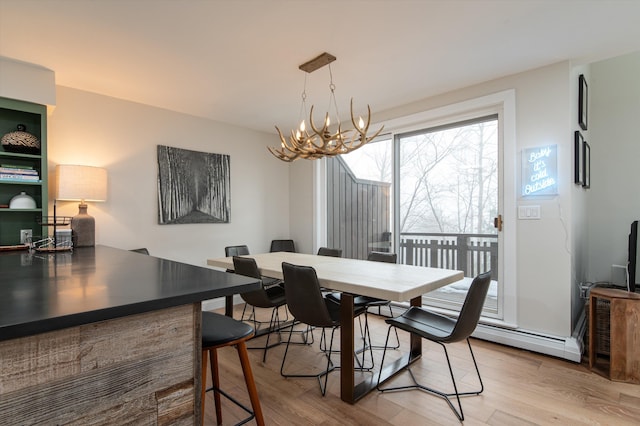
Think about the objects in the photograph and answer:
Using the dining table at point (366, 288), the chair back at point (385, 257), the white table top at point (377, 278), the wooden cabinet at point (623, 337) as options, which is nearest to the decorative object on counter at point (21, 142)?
the white table top at point (377, 278)

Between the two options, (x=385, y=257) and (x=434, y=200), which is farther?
(x=434, y=200)

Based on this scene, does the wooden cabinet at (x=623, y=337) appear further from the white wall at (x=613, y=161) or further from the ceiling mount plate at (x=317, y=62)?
the ceiling mount plate at (x=317, y=62)

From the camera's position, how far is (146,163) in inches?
146

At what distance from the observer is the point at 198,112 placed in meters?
3.99

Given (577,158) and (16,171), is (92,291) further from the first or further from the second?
(577,158)

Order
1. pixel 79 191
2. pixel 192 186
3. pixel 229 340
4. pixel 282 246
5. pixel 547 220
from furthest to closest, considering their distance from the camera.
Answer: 1. pixel 282 246
2. pixel 192 186
3. pixel 79 191
4. pixel 547 220
5. pixel 229 340

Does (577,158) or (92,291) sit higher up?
(577,158)

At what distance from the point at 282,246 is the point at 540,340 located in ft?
10.9

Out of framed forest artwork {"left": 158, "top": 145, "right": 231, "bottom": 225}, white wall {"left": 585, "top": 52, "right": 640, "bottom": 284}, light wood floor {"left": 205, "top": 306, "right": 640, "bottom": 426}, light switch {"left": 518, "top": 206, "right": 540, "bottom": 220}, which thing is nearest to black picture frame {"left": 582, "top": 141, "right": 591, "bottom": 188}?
white wall {"left": 585, "top": 52, "right": 640, "bottom": 284}

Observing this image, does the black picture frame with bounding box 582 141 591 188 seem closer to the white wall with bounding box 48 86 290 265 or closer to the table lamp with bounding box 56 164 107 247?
the white wall with bounding box 48 86 290 265

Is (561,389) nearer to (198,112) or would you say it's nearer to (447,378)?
(447,378)

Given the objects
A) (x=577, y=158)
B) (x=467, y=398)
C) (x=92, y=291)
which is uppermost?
(x=577, y=158)

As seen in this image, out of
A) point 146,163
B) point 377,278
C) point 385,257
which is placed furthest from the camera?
point 146,163

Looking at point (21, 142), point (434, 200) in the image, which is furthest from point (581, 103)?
point (21, 142)
